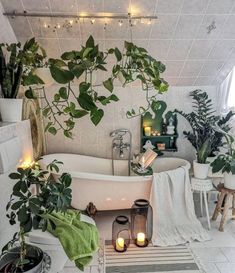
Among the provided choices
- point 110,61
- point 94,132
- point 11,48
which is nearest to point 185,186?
point 94,132

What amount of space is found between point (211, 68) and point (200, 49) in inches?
17.6

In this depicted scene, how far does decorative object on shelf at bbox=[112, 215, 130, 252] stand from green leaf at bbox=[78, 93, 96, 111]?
1718mm

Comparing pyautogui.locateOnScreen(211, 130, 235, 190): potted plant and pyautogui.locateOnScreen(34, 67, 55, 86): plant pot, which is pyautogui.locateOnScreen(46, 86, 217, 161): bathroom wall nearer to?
pyautogui.locateOnScreen(211, 130, 235, 190): potted plant

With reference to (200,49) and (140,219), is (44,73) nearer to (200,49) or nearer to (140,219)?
(140,219)

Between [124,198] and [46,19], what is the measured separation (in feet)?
7.11

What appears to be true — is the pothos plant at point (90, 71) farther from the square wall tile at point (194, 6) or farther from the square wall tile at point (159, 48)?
the square wall tile at point (159, 48)

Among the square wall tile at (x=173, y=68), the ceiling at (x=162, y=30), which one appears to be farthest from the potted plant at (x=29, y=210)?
the square wall tile at (x=173, y=68)

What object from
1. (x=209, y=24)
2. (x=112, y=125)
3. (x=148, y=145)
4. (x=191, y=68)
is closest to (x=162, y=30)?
(x=209, y=24)

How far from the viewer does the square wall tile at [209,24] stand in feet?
8.66

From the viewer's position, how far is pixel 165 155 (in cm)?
377

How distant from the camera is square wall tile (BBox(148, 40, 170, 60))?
9.56 feet

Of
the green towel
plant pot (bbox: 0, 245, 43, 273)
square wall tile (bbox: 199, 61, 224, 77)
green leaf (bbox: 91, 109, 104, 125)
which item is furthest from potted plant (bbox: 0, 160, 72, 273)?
square wall tile (bbox: 199, 61, 224, 77)

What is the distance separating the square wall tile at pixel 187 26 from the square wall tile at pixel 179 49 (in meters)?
A: 0.08

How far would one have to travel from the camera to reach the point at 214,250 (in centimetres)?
249
